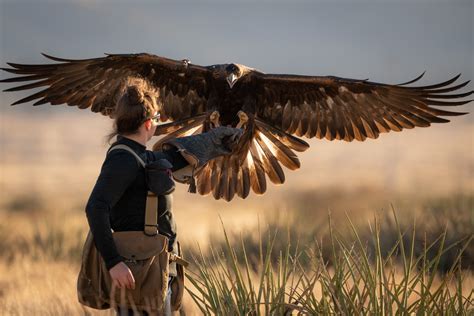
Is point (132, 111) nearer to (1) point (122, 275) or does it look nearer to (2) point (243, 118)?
(1) point (122, 275)

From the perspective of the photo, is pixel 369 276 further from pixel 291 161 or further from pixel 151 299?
pixel 291 161

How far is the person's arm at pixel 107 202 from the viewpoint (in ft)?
11.8

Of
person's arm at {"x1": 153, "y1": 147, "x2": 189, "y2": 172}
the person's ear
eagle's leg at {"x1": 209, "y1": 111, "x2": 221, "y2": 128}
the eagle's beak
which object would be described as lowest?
person's arm at {"x1": 153, "y1": 147, "x2": 189, "y2": 172}

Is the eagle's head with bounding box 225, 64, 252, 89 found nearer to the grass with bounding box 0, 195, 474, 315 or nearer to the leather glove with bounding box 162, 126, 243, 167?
the grass with bounding box 0, 195, 474, 315

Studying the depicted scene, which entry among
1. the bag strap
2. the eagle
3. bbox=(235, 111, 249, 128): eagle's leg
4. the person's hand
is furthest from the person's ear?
bbox=(235, 111, 249, 128): eagle's leg

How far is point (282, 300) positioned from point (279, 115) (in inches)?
167

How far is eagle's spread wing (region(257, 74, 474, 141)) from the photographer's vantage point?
25.1 feet

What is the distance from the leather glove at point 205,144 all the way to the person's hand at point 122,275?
32.1 inches

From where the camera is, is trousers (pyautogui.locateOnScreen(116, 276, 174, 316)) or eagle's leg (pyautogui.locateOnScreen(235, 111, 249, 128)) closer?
trousers (pyautogui.locateOnScreen(116, 276, 174, 316))

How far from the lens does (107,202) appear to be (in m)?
3.61

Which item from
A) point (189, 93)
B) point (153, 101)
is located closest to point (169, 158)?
point (153, 101)

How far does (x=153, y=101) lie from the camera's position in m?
3.98

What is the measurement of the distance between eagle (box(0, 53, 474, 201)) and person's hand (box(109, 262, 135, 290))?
10.9 ft

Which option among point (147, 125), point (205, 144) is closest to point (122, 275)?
point (147, 125)
